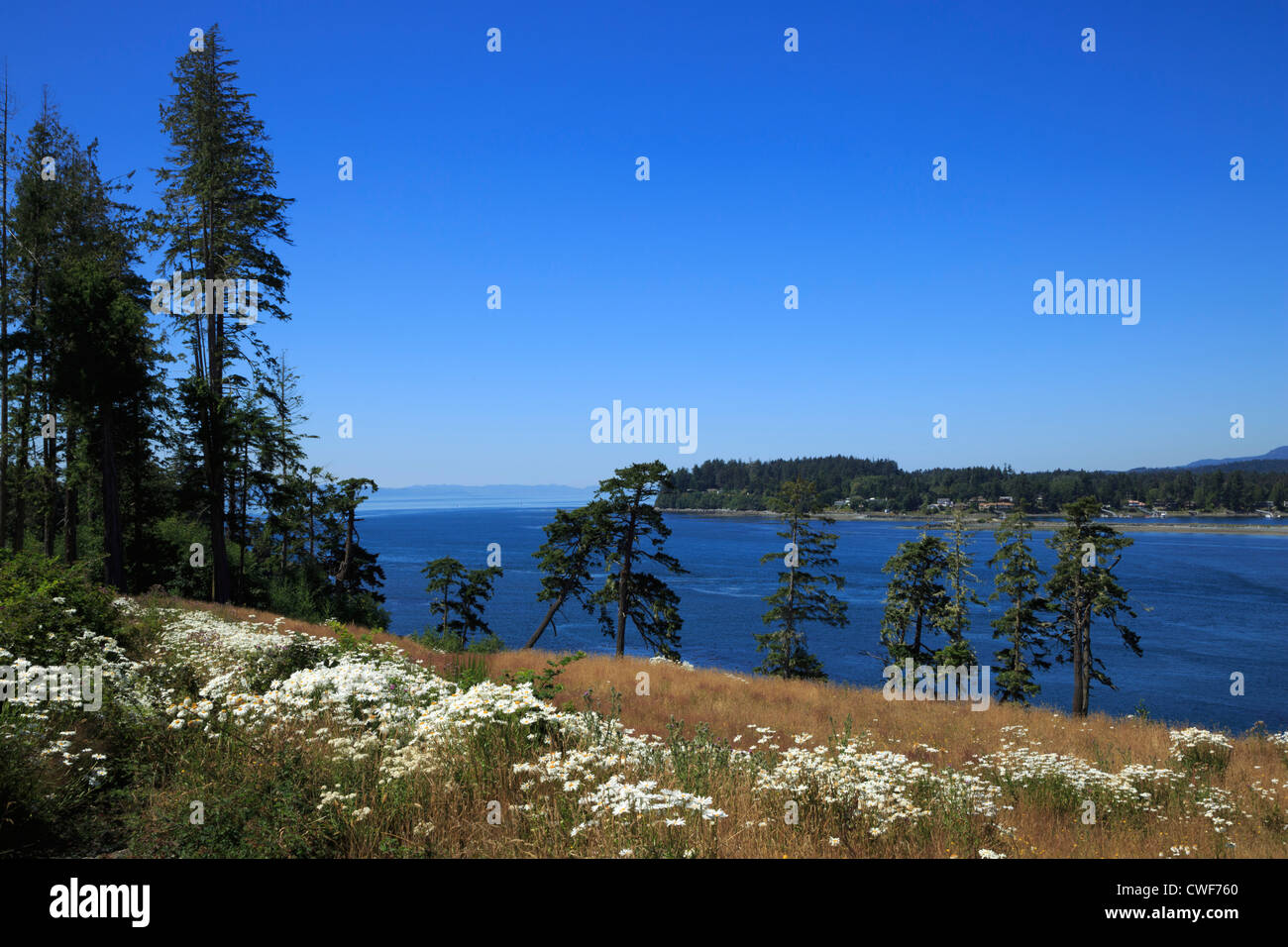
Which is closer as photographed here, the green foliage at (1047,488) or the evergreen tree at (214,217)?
the evergreen tree at (214,217)

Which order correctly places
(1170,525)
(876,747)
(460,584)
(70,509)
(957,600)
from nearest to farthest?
(876,747) → (70,509) → (957,600) → (460,584) → (1170,525)

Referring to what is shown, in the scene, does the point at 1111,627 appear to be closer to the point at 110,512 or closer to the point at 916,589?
the point at 916,589

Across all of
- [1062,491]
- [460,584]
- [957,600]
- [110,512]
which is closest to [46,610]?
[110,512]

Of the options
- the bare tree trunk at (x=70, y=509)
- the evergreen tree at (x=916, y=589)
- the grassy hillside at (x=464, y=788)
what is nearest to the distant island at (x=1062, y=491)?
the evergreen tree at (x=916, y=589)

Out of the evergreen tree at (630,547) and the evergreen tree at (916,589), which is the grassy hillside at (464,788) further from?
the evergreen tree at (916,589)

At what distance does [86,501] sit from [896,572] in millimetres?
38472

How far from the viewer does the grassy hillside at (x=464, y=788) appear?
4.66 m

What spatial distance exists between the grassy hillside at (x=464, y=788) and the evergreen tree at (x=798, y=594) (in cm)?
2523

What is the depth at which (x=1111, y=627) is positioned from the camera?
203 ft

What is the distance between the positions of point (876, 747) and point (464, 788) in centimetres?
716

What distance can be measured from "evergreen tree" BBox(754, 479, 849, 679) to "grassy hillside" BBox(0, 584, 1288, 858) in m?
25.2
